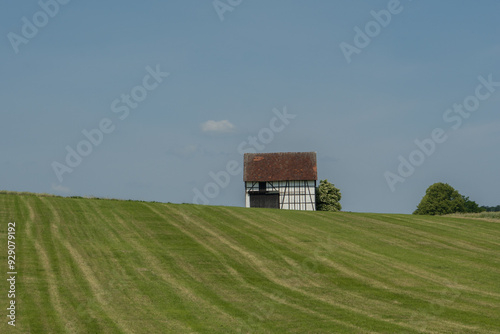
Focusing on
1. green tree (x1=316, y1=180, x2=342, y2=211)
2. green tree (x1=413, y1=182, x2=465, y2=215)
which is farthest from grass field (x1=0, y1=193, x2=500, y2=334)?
green tree (x1=413, y1=182, x2=465, y2=215)

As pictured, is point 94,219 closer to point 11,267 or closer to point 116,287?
point 11,267

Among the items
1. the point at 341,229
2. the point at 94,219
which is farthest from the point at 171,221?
the point at 341,229

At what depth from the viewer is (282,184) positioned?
58125 millimetres

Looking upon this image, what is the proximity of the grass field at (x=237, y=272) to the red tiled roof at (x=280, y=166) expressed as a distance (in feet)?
65.8

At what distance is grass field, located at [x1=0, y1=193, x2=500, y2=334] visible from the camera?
1661 cm

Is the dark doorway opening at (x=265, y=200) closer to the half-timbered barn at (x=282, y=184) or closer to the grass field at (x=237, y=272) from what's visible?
Answer: the half-timbered barn at (x=282, y=184)

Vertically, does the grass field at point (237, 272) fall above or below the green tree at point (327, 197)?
below

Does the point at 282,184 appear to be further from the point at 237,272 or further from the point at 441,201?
the point at 237,272

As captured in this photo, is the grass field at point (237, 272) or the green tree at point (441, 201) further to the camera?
the green tree at point (441, 201)

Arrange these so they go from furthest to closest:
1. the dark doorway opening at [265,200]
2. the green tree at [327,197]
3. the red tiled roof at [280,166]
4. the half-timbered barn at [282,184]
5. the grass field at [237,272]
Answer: the green tree at [327,197] → the red tiled roof at [280,166] → the dark doorway opening at [265,200] → the half-timbered barn at [282,184] → the grass field at [237,272]

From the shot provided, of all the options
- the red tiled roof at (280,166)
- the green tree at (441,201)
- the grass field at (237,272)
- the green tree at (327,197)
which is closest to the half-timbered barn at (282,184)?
the red tiled roof at (280,166)

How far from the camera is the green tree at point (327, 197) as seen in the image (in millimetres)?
61013

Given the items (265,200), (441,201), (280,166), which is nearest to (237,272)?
(265,200)

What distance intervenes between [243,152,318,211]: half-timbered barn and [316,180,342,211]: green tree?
11.5 feet
